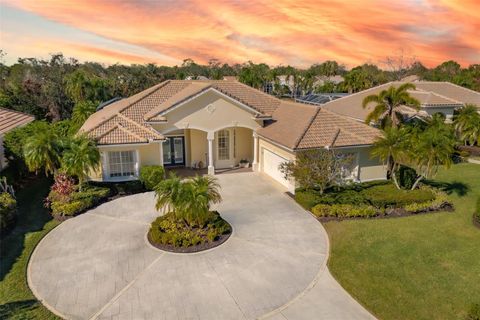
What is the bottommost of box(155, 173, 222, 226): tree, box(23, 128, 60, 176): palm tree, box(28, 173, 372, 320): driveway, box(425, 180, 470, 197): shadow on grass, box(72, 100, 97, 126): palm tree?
box(28, 173, 372, 320): driveway

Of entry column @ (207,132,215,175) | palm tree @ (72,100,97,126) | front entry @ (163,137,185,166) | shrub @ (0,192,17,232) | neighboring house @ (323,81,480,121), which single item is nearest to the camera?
shrub @ (0,192,17,232)

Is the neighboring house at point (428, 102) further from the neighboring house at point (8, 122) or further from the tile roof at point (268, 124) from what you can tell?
the neighboring house at point (8, 122)

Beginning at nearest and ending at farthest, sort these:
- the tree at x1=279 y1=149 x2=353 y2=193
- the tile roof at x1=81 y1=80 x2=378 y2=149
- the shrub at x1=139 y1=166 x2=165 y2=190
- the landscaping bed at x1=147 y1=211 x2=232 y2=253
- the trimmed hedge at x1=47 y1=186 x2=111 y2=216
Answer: the landscaping bed at x1=147 y1=211 x2=232 y2=253, the trimmed hedge at x1=47 y1=186 x2=111 y2=216, the tree at x1=279 y1=149 x2=353 y2=193, the tile roof at x1=81 y1=80 x2=378 y2=149, the shrub at x1=139 y1=166 x2=165 y2=190

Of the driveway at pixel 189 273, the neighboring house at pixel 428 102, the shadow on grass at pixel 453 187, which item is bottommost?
the driveway at pixel 189 273

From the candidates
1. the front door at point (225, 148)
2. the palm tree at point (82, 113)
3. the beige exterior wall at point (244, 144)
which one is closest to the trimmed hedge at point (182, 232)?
the front door at point (225, 148)

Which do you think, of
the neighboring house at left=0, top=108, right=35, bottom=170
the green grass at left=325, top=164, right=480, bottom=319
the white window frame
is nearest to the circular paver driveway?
the green grass at left=325, top=164, right=480, bottom=319

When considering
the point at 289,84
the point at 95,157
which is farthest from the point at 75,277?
the point at 289,84

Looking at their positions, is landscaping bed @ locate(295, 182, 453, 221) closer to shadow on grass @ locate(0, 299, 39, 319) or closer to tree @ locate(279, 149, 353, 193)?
tree @ locate(279, 149, 353, 193)
